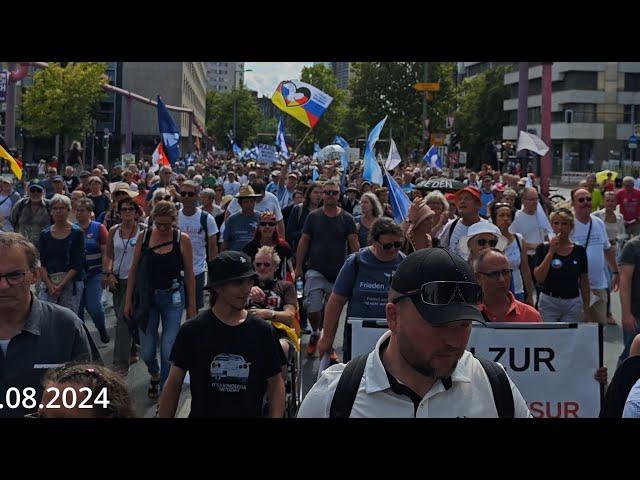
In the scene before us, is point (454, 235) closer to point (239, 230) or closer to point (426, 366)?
point (239, 230)

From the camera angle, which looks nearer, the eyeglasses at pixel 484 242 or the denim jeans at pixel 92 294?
the eyeglasses at pixel 484 242

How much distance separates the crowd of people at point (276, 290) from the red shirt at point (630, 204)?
8.04 ft

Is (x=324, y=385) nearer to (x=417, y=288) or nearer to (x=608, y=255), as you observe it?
(x=417, y=288)

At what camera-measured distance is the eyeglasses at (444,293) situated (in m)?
2.63

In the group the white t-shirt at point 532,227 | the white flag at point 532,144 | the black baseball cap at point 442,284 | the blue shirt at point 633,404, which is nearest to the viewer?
the black baseball cap at point 442,284

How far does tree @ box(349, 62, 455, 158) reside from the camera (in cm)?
7431

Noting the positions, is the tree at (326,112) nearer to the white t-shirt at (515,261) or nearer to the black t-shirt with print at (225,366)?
the white t-shirt at (515,261)

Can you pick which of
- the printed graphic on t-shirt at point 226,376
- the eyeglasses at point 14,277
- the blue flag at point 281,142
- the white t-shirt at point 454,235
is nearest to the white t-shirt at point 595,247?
the white t-shirt at point 454,235

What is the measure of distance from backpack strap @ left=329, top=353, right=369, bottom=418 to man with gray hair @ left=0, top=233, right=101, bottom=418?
1.49 m

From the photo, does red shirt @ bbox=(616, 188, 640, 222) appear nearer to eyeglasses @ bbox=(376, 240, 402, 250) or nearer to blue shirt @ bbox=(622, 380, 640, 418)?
eyeglasses @ bbox=(376, 240, 402, 250)

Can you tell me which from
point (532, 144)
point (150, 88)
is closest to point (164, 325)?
point (532, 144)

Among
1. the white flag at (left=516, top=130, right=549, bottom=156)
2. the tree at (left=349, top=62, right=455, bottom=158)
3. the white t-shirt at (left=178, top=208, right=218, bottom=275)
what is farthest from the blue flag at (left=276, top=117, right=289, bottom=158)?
the tree at (left=349, top=62, right=455, bottom=158)

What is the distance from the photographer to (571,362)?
5074 mm
